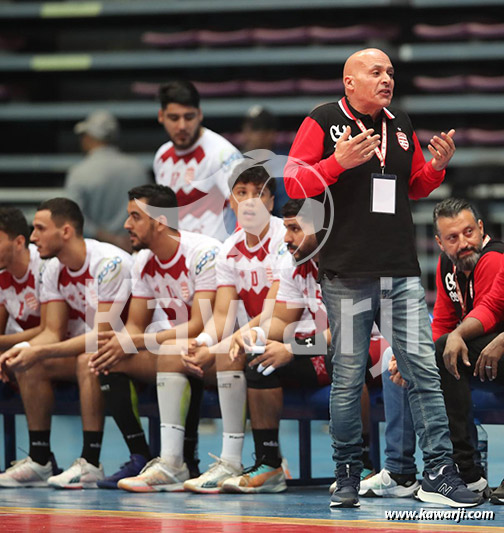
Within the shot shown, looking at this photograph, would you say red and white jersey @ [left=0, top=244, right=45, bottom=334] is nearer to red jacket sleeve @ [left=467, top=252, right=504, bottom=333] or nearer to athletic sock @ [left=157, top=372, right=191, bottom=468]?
athletic sock @ [left=157, top=372, right=191, bottom=468]

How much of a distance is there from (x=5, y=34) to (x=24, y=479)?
6514 mm

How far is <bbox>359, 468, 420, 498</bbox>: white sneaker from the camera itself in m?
5.07

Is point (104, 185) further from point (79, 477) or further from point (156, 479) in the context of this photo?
point (156, 479)

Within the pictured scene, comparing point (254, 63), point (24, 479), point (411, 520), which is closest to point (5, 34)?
point (254, 63)

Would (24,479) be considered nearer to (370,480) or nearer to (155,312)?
(155,312)

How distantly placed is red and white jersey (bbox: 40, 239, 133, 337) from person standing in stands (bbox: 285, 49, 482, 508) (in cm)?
176

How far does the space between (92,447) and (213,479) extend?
736mm

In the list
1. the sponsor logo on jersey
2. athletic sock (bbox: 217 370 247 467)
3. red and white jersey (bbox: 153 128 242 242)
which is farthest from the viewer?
red and white jersey (bbox: 153 128 242 242)

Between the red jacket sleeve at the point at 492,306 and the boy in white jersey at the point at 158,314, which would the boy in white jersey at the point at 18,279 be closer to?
the boy in white jersey at the point at 158,314

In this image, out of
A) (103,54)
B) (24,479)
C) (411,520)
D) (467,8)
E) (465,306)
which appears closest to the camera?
(411,520)

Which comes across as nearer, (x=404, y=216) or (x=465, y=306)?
(x=404, y=216)

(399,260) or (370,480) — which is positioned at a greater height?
(399,260)

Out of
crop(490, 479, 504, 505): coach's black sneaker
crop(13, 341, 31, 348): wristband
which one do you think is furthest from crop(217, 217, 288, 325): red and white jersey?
crop(490, 479, 504, 505): coach's black sneaker

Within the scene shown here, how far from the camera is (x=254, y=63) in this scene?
10.7 m
